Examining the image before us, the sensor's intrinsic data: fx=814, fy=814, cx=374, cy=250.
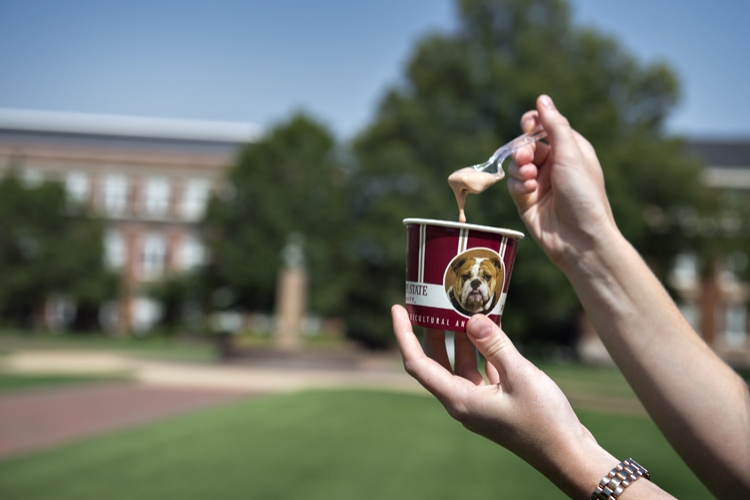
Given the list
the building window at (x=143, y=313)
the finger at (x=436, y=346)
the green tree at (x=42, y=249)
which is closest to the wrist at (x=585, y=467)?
the finger at (x=436, y=346)

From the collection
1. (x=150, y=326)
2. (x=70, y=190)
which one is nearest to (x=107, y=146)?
(x=70, y=190)

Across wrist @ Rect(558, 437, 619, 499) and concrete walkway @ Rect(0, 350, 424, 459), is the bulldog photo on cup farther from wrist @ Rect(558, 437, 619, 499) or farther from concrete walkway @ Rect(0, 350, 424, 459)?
concrete walkway @ Rect(0, 350, 424, 459)

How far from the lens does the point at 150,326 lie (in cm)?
4559

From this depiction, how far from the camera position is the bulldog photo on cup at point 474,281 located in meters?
1.60

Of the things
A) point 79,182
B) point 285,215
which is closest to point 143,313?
point 79,182

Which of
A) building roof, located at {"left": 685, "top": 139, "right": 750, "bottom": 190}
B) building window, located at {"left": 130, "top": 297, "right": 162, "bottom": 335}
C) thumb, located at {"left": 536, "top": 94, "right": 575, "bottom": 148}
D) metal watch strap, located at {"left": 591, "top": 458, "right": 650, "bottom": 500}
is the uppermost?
building roof, located at {"left": 685, "top": 139, "right": 750, "bottom": 190}

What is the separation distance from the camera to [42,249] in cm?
3928

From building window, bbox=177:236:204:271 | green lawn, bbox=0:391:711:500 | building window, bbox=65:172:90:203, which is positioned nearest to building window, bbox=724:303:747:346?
building window, bbox=177:236:204:271

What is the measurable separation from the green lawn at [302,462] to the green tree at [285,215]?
947 inches

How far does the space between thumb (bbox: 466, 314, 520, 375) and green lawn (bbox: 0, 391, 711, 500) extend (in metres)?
4.86

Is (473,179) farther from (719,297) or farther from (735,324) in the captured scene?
(735,324)

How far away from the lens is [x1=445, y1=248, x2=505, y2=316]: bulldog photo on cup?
1.60 metres

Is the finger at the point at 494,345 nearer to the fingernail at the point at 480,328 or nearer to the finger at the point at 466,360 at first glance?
the fingernail at the point at 480,328

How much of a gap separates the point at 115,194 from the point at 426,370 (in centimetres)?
4848
